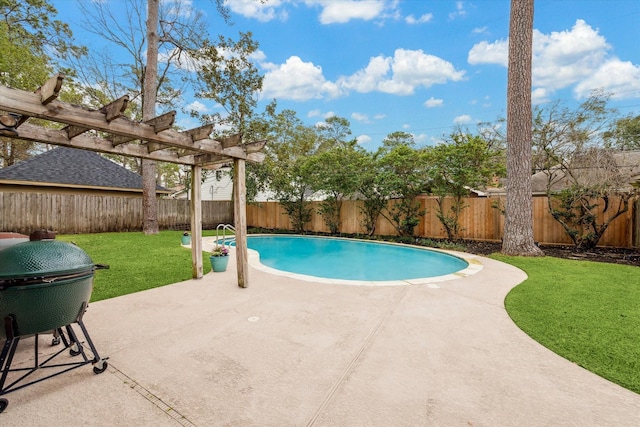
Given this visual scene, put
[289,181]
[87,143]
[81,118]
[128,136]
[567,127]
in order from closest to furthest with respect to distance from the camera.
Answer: [81,118] < [128,136] < [87,143] < [567,127] < [289,181]

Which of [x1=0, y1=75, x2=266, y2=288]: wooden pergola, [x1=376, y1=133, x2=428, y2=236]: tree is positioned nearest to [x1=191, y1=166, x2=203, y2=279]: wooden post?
[x1=0, y1=75, x2=266, y2=288]: wooden pergola

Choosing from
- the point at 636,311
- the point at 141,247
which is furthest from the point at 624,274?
the point at 141,247

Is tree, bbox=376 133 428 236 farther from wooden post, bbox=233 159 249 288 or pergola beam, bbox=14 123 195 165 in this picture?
pergola beam, bbox=14 123 195 165

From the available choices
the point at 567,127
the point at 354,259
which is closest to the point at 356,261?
the point at 354,259

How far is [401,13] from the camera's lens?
515 inches

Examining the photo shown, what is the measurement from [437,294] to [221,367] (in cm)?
334

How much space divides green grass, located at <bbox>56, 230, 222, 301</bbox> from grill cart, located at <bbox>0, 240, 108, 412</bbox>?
2.36m

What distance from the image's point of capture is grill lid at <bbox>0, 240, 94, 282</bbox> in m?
1.88

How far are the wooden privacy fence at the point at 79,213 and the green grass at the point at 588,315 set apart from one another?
14.6 m

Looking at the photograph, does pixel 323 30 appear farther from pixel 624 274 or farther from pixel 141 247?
pixel 624 274

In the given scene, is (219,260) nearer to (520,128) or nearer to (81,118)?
(81,118)

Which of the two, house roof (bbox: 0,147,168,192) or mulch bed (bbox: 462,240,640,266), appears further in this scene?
house roof (bbox: 0,147,168,192)

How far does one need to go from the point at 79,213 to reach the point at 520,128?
1579 cm

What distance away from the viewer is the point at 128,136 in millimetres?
3096
